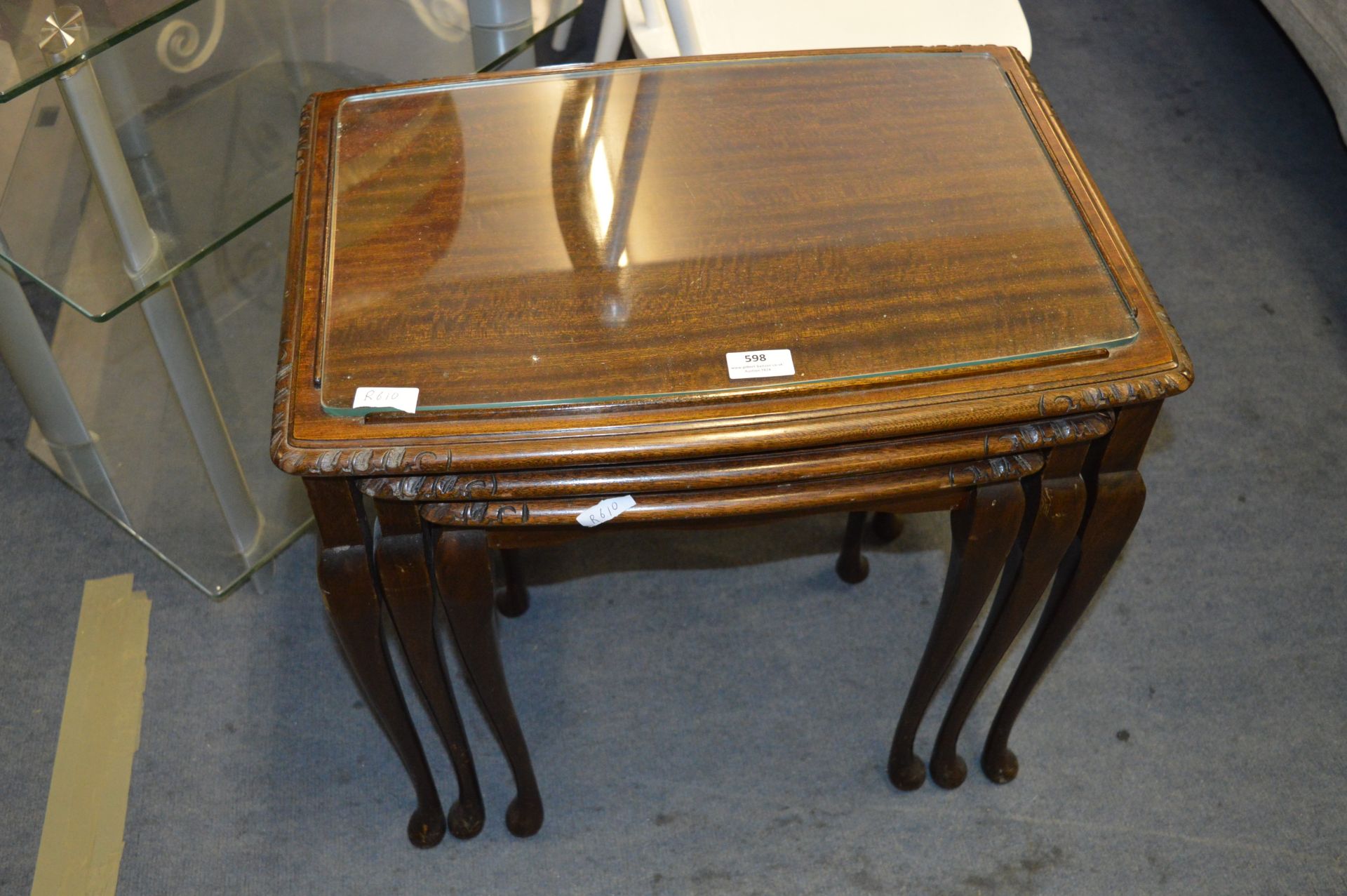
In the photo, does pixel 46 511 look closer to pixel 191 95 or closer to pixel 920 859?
pixel 191 95

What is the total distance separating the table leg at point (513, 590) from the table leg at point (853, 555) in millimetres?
375

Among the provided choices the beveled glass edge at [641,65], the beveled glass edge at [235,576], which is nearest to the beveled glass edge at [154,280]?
the beveled glass edge at [641,65]

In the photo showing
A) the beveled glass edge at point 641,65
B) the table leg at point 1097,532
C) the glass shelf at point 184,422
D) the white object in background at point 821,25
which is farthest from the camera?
the glass shelf at point 184,422

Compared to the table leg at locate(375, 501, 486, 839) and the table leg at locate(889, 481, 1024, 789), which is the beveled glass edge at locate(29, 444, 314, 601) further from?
the table leg at locate(889, 481, 1024, 789)

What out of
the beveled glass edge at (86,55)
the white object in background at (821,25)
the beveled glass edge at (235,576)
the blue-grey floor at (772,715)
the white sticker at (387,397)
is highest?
the beveled glass edge at (86,55)

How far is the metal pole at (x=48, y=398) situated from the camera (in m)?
1.36

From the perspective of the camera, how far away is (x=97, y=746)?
52.0 inches

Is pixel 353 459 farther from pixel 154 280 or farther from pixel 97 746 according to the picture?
pixel 97 746

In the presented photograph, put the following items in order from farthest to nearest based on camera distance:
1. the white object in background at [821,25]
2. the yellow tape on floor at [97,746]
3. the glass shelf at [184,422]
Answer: the glass shelf at [184,422]
the white object in background at [821,25]
the yellow tape on floor at [97,746]

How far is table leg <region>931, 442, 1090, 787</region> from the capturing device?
92 cm

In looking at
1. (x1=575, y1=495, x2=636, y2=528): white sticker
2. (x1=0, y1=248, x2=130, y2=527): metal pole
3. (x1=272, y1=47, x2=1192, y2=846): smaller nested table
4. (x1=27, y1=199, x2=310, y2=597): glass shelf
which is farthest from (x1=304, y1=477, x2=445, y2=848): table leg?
(x1=0, y1=248, x2=130, y2=527): metal pole

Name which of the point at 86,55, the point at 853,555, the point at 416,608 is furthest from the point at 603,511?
the point at 853,555

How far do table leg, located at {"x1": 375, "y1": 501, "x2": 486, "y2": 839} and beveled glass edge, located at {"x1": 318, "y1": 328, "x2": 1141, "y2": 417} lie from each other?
3.1 inches

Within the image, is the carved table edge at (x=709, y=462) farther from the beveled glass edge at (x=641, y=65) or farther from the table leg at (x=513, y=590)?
the table leg at (x=513, y=590)
